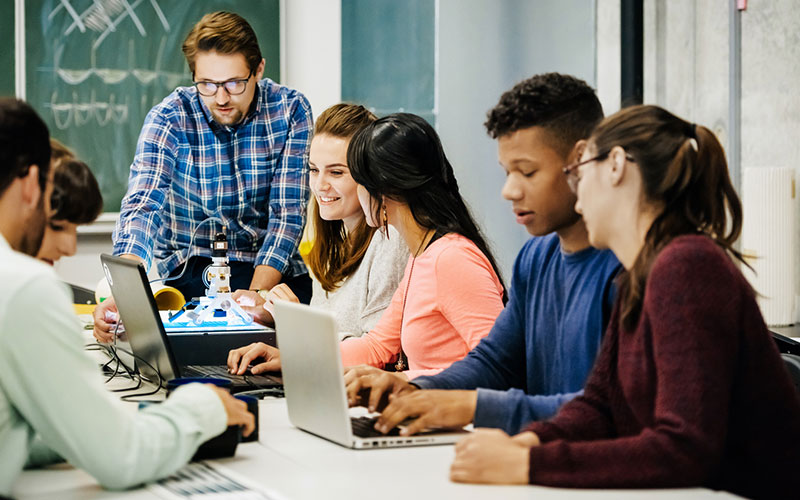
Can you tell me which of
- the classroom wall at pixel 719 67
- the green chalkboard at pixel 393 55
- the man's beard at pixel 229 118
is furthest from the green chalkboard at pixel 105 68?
the classroom wall at pixel 719 67

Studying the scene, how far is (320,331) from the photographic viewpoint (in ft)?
4.41

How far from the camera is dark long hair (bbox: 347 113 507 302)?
209 centimetres

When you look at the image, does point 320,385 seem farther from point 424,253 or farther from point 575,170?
point 424,253

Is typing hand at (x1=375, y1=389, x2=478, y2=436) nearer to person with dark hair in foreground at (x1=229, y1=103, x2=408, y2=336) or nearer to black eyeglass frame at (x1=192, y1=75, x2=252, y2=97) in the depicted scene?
person with dark hair in foreground at (x1=229, y1=103, x2=408, y2=336)

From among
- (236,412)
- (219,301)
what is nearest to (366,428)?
(236,412)

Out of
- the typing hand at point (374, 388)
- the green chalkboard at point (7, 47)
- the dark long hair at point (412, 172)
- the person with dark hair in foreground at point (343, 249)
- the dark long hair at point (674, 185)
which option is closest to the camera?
the dark long hair at point (674, 185)

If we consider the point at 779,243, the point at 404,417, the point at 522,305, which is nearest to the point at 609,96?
the point at 779,243

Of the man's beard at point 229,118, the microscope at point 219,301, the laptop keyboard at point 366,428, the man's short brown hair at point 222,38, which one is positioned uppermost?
the man's short brown hair at point 222,38

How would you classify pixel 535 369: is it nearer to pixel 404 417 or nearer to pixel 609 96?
pixel 404 417

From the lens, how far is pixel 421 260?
2.04m

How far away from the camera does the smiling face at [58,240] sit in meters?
1.24

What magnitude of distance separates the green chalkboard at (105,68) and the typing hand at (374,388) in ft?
10.8

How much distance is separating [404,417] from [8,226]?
61 centimetres

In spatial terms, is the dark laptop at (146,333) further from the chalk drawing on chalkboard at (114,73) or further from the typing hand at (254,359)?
the chalk drawing on chalkboard at (114,73)
